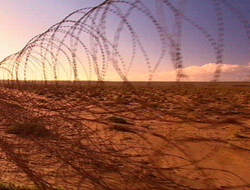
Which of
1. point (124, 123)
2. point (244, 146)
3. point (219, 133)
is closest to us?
point (244, 146)

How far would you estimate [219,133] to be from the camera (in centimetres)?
743

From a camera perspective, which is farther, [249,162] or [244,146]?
[244,146]

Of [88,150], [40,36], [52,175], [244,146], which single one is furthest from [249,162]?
[40,36]

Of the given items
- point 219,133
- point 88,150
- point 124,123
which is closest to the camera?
point 88,150

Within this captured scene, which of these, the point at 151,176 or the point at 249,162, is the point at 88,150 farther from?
the point at 249,162

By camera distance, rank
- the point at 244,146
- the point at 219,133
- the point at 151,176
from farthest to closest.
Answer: the point at 219,133 < the point at 244,146 < the point at 151,176

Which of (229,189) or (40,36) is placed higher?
(40,36)

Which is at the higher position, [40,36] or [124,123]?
[40,36]

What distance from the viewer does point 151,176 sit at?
4129 mm

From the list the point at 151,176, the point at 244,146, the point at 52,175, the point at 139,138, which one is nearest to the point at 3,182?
the point at 52,175

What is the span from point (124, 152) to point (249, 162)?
6.57 feet

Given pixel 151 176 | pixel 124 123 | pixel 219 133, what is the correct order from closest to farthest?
1. pixel 151 176
2. pixel 219 133
3. pixel 124 123

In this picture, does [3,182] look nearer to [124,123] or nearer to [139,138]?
[139,138]

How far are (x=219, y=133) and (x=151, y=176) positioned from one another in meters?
3.77
